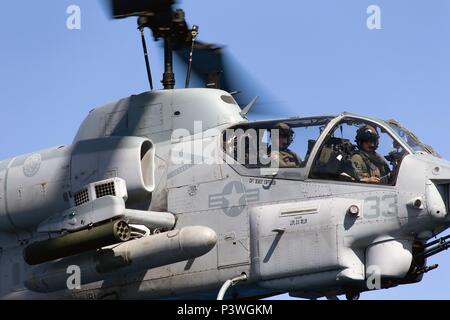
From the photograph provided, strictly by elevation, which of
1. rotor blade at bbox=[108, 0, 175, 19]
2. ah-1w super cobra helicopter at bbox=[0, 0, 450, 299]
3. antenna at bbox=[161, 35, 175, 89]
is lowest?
ah-1w super cobra helicopter at bbox=[0, 0, 450, 299]

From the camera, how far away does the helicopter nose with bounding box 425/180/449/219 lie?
1266cm

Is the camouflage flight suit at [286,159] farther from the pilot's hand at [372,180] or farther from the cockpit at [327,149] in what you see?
the pilot's hand at [372,180]

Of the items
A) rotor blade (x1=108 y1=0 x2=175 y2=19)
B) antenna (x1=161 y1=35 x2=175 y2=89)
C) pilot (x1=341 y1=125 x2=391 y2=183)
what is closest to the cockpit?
pilot (x1=341 y1=125 x2=391 y2=183)

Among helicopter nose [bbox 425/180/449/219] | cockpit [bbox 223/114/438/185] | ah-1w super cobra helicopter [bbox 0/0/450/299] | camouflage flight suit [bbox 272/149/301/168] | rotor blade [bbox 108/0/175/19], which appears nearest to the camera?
helicopter nose [bbox 425/180/449/219]

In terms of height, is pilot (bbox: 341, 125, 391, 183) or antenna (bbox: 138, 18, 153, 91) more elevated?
antenna (bbox: 138, 18, 153, 91)

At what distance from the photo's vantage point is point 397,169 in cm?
1309

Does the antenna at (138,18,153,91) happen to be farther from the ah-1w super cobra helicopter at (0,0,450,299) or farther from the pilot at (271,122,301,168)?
the pilot at (271,122,301,168)

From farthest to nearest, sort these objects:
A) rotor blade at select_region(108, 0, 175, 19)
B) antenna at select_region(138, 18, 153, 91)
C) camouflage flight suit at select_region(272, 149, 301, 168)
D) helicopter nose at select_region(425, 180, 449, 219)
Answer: antenna at select_region(138, 18, 153, 91) → rotor blade at select_region(108, 0, 175, 19) → camouflage flight suit at select_region(272, 149, 301, 168) → helicopter nose at select_region(425, 180, 449, 219)

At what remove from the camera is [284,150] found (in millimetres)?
13695

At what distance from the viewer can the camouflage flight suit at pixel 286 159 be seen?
44.4 feet

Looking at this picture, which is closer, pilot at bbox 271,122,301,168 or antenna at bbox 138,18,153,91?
pilot at bbox 271,122,301,168

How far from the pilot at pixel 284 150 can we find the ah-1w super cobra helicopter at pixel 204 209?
0.34 ft
